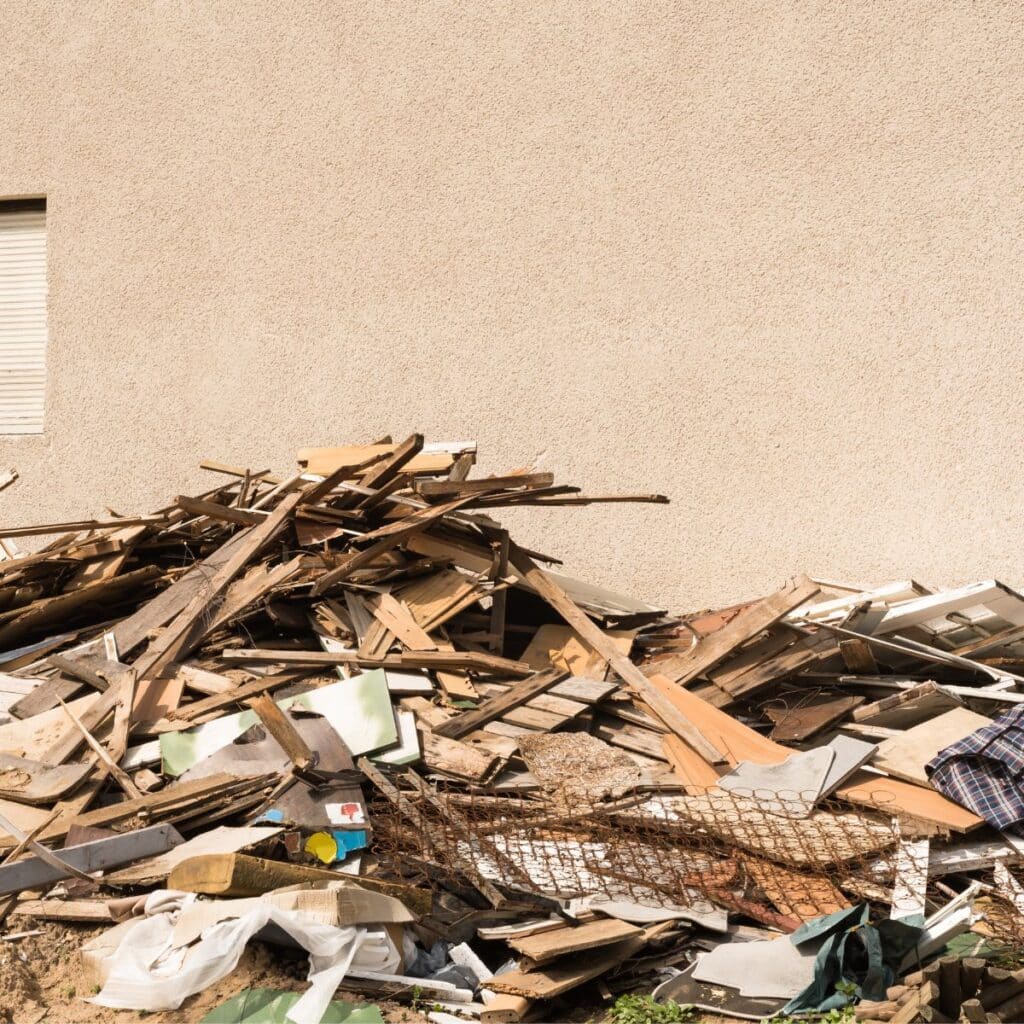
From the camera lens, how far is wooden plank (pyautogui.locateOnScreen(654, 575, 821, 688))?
616 cm

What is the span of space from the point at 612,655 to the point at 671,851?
4.68 ft

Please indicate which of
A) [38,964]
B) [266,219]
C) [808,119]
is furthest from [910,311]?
[38,964]

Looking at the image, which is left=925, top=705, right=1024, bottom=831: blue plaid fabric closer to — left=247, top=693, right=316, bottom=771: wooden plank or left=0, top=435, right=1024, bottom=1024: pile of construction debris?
left=0, top=435, right=1024, bottom=1024: pile of construction debris

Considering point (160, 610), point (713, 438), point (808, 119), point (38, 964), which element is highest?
point (808, 119)

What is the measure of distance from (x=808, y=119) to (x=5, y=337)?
21.3 feet

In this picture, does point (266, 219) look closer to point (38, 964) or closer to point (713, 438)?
point (713, 438)

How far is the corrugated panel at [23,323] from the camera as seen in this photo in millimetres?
9352

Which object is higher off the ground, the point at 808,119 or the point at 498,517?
the point at 808,119

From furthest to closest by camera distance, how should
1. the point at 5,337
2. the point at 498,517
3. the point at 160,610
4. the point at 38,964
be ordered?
1. the point at 5,337
2. the point at 498,517
3. the point at 160,610
4. the point at 38,964

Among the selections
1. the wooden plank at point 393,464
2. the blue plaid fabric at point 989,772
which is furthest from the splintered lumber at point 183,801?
the blue plaid fabric at point 989,772

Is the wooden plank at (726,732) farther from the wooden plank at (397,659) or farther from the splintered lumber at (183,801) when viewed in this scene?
the splintered lumber at (183,801)

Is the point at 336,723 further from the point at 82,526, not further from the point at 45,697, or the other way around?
the point at 82,526

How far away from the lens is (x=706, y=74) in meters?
8.09

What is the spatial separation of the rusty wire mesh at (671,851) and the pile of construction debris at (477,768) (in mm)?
15
